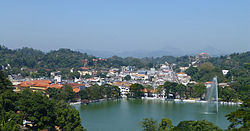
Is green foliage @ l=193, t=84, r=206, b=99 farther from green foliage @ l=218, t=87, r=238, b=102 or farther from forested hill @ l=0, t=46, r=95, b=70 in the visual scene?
forested hill @ l=0, t=46, r=95, b=70

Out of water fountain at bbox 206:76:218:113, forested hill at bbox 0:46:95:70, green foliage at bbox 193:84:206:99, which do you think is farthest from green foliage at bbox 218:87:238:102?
forested hill at bbox 0:46:95:70

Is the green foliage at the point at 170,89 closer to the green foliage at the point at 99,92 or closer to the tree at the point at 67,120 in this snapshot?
the green foliage at the point at 99,92

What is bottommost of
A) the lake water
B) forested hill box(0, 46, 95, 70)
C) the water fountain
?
the lake water

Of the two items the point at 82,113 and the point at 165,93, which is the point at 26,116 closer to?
the point at 82,113

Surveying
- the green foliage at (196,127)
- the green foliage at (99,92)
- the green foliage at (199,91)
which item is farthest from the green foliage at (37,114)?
the green foliage at (199,91)

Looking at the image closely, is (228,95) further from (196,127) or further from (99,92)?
(196,127)

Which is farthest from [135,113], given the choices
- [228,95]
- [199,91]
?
[228,95]

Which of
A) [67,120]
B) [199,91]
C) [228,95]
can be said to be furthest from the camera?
[199,91]

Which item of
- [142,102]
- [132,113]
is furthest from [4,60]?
[132,113]

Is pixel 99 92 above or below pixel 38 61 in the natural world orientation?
below
